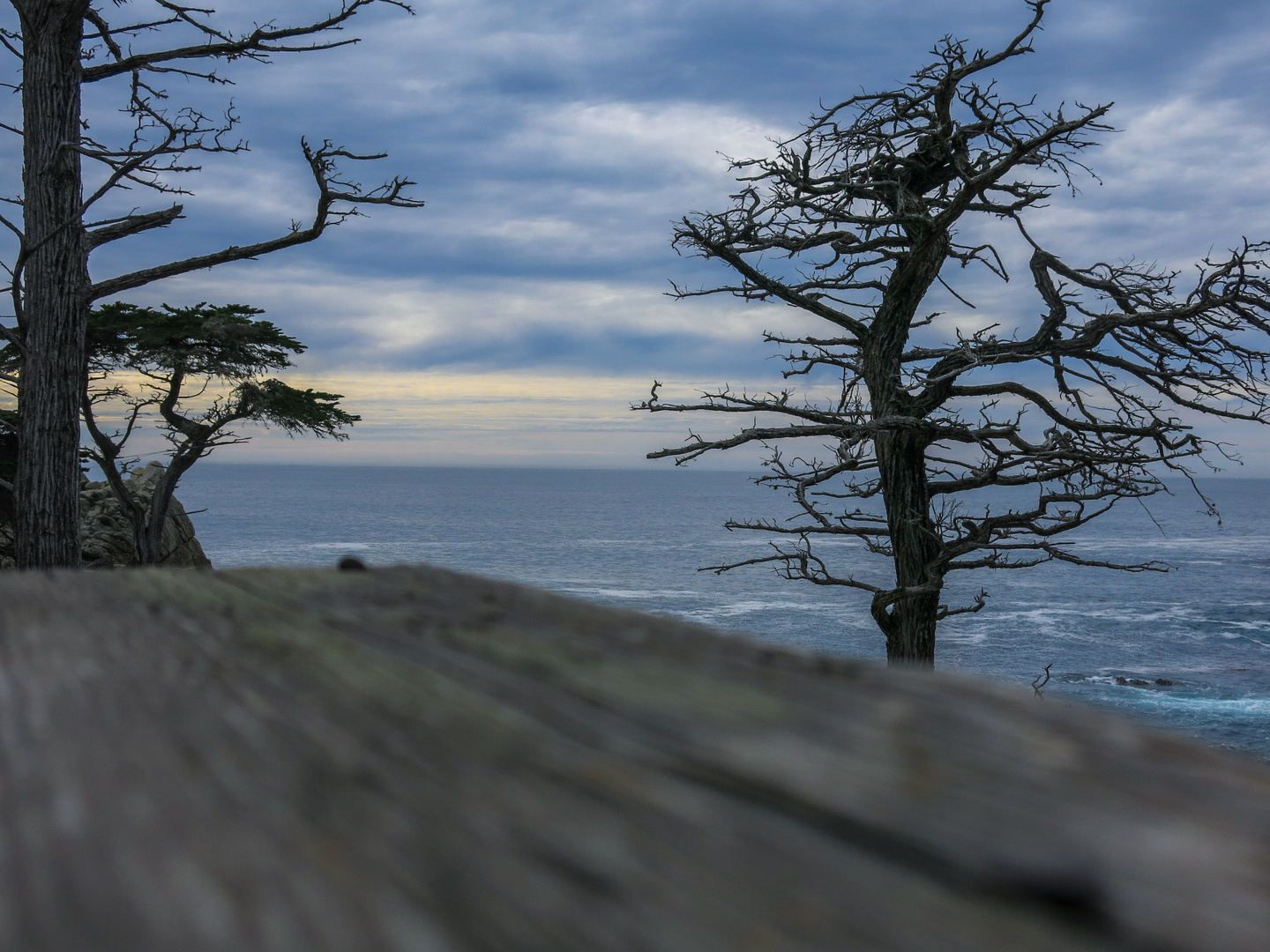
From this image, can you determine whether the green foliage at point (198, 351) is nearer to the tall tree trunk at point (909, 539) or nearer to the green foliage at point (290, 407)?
the green foliage at point (290, 407)

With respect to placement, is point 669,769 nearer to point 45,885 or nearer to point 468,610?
point 45,885

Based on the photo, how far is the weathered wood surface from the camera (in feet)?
1.48

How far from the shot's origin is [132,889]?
1.62ft

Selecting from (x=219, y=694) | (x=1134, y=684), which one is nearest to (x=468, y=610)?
(x=219, y=694)

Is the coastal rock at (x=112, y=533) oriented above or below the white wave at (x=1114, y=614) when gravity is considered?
above

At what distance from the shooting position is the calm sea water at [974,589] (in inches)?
1264

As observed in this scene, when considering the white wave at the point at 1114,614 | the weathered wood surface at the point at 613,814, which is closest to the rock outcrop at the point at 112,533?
the weathered wood surface at the point at 613,814

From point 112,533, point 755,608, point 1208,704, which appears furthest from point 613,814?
point 755,608

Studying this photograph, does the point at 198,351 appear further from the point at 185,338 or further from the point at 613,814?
the point at 613,814

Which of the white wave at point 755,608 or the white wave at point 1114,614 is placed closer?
the white wave at point 755,608

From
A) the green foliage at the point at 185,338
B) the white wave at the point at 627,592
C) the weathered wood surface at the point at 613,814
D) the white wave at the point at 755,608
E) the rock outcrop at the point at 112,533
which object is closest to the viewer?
the weathered wood surface at the point at 613,814

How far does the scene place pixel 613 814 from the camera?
0.53m

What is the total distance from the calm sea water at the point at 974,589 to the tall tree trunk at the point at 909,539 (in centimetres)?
251

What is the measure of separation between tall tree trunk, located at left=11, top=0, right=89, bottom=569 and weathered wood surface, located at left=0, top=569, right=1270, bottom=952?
935 cm
